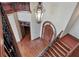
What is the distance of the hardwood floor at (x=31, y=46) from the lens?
179cm

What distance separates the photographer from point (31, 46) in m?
1.87

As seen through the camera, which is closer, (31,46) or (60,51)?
(31,46)

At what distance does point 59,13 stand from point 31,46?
1.94ft

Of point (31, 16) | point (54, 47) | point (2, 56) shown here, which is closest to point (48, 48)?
point (54, 47)

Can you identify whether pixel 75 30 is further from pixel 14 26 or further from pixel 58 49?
pixel 14 26

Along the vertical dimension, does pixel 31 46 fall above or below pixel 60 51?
above

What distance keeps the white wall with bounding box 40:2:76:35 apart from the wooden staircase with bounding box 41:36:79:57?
8.0 inches

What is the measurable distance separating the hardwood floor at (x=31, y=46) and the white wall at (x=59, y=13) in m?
0.28

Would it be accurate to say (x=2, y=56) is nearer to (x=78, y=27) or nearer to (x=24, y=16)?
(x=24, y=16)

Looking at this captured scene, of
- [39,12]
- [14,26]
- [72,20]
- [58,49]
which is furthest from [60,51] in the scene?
[14,26]

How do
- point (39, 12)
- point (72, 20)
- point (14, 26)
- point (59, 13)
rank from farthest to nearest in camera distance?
point (72, 20) → point (59, 13) → point (39, 12) → point (14, 26)

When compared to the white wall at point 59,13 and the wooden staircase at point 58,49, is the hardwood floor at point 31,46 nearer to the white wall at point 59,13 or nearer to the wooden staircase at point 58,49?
the wooden staircase at point 58,49

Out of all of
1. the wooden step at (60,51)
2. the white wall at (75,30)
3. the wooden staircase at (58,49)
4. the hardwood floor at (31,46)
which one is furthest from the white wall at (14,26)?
the white wall at (75,30)

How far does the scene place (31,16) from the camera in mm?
1796
